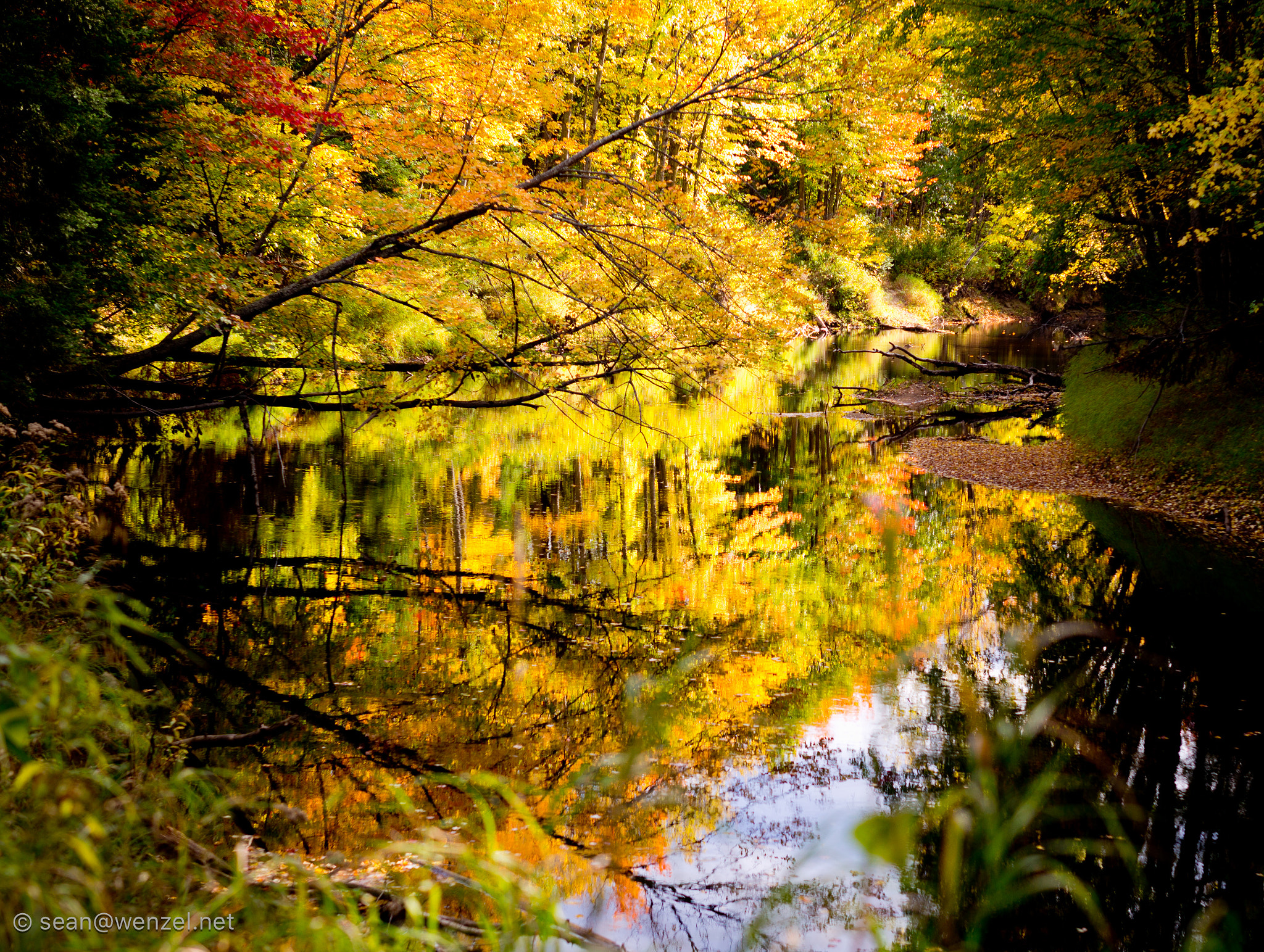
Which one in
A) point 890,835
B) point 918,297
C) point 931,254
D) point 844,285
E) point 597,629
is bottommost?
point 890,835

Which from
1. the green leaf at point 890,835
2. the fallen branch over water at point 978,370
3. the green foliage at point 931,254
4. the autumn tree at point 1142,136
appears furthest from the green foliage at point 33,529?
the green foliage at point 931,254

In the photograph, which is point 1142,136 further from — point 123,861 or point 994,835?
point 123,861

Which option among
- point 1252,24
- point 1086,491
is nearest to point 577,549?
point 1086,491

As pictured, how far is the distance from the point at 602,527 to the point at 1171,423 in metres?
9.32

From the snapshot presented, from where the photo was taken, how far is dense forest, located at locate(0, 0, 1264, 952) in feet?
13.5

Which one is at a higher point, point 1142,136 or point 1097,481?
point 1142,136

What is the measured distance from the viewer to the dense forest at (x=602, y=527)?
4.12 meters

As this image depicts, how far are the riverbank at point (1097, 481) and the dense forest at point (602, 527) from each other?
0.45ft

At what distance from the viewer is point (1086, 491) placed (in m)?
13.4

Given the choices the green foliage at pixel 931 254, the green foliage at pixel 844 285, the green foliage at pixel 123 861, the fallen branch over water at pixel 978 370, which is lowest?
the green foliage at pixel 123 861

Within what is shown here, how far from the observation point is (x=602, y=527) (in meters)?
12.6

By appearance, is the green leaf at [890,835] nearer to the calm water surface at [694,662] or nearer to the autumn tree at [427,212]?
the calm water surface at [694,662]

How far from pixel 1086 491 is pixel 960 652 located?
23.8 feet

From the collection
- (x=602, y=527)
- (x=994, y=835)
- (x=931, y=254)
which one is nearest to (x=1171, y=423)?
(x=602, y=527)
